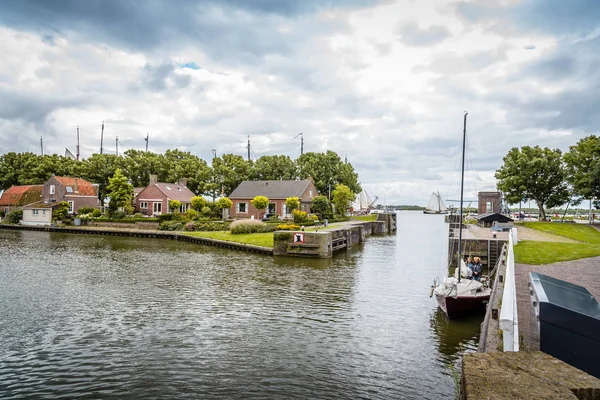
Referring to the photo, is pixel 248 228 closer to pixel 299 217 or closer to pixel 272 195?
pixel 299 217

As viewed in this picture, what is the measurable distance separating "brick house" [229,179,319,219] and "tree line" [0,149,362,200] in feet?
44.9

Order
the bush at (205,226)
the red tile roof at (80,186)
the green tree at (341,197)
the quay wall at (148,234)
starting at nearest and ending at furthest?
1. the quay wall at (148,234)
2. the bush at (205,226)
3. the red tile roof at (80,186)
4. the green tree at (341,197)

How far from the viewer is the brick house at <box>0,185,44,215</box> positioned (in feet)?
243

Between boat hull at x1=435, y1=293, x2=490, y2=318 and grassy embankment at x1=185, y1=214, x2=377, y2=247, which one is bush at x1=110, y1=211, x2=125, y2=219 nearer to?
grassy embankment at x1=185, y1=214, x2=377, y2=247

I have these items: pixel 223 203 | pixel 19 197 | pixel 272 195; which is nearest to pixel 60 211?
pixel 19 197

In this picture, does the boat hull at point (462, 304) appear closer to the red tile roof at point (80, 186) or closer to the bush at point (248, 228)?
the bush at point (248, 228)

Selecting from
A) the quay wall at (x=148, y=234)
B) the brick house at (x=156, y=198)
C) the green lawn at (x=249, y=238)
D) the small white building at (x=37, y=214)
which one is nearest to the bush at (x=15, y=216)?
the small white building at (x=37, y=214)

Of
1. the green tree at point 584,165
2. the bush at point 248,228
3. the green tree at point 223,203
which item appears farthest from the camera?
the green tree at point 223,203

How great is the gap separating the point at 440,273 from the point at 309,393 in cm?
2152

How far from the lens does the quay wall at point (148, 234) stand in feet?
129

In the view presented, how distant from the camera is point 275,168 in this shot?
8856 cm

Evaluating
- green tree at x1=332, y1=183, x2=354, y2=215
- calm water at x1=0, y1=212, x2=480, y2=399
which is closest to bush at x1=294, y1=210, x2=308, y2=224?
green tree at x1=332, y1=183, x2=354, y2=215

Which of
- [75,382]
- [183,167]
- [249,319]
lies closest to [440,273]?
[249,319]

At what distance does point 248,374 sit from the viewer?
38.0 ft
